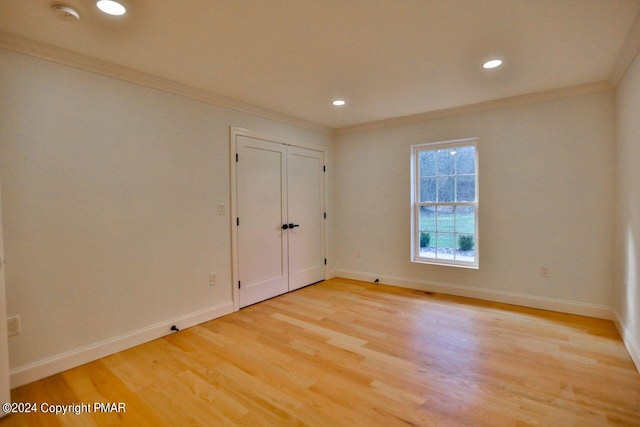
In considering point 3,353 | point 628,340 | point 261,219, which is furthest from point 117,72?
point 628,340

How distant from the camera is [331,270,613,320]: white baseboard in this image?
10.7 feet

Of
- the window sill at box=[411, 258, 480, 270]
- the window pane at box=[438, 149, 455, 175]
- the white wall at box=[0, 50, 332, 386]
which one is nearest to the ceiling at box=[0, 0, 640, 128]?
the white wall at box=[0, 50, 332, 386]

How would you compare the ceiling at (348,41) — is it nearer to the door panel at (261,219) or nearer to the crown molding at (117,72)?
the crown molding at (117,72)

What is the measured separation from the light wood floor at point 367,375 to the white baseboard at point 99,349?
0.07 m

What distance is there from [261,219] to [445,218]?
7.82ft

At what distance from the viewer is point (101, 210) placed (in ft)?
8.40

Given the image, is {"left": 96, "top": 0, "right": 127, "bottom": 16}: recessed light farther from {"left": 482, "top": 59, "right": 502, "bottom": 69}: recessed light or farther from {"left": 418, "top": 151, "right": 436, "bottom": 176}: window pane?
{"left": 418, "top": 151, "right": 436, "bottom": 176}: window pane

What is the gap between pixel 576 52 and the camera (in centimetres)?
247

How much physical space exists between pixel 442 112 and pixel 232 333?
3.55 metres

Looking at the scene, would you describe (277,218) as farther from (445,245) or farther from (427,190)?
(445,245)

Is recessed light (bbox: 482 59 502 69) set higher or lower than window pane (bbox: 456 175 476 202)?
higher

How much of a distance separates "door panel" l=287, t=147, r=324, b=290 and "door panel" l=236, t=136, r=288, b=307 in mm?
146

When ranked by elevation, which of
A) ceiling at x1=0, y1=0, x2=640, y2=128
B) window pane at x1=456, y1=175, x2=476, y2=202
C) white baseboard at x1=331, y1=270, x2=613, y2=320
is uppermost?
ceiling at x1=0, y1=0, x2=640, y2=128

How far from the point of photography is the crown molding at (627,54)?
2.11m
